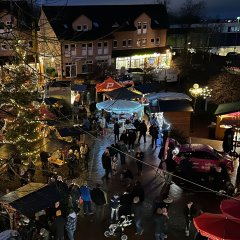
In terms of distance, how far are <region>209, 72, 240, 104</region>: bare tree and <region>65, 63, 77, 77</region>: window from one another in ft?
54.1

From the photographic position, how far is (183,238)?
1184 cm

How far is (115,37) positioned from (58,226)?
36842mm

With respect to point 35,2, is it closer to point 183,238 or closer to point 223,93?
point 183,238

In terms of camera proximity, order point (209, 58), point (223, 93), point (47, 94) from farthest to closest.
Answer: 1. point (209, 58)
2. point (223, 93)
3. point (47, 94)

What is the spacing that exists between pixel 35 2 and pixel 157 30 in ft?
142

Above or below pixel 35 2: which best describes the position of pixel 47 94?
below

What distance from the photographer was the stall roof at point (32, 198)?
10.5 m

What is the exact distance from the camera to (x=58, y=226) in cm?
1092

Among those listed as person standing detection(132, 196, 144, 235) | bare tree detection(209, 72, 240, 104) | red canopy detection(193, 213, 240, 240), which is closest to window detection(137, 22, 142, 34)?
bare tree detection(209, 72, 240, 104)

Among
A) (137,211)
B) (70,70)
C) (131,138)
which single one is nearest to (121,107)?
(131,138)

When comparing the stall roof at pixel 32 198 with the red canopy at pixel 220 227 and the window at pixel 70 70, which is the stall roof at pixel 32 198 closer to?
the red canopy at pixel 220 227

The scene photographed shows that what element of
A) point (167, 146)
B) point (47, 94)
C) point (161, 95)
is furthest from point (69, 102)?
point (167, 146)

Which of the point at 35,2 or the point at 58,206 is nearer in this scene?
the point at 35,2

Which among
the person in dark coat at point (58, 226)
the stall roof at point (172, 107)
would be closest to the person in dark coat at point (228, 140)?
the stall roof at point (172, 107)
